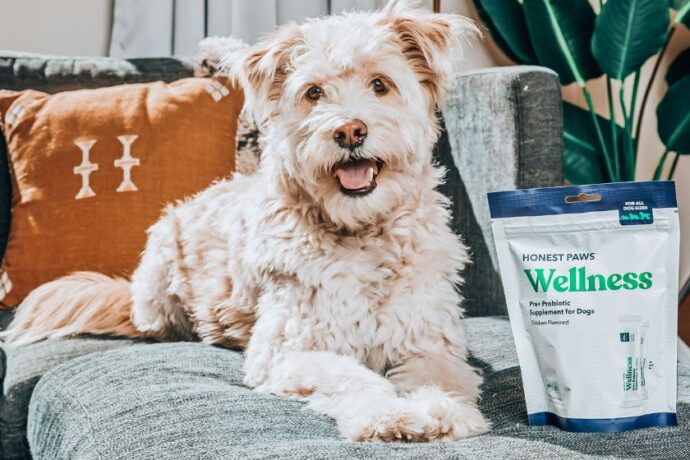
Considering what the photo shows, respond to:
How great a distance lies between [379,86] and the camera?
57.9 inches

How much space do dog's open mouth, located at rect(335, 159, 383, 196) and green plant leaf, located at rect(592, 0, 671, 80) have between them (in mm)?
1819

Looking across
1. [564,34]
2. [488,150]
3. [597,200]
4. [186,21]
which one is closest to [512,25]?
[564,34]

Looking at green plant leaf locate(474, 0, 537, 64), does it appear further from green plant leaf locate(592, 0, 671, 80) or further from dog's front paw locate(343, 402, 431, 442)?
dog's front paw locate(343, 402, 431, 442)

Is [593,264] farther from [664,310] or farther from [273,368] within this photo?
[273,368]

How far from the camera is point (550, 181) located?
6.21ft

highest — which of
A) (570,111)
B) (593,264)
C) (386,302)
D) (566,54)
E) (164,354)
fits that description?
(566,54)

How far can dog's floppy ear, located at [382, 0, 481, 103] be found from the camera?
4.93ft

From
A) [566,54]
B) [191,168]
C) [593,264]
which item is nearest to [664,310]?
[593,264]

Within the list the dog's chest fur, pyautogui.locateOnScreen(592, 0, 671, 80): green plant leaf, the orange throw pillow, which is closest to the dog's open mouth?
the dog's chest fur

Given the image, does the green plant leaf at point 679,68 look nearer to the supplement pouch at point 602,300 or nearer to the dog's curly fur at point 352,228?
the dog's curly fur at point 352,228

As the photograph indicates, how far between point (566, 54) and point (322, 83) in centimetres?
196

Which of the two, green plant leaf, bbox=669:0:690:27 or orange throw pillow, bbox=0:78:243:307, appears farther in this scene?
green plant leaf, bbox=669:0:690:27

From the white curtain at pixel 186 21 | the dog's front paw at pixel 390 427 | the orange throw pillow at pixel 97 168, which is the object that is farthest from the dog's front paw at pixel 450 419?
the white curtain at pixel 186 21

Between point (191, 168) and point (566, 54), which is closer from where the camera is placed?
point (191, 168)
